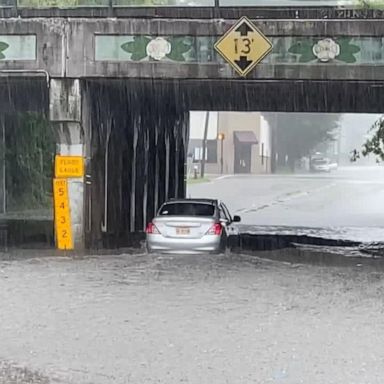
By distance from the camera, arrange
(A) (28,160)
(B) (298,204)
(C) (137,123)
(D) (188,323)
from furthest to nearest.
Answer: (B) (298,204), (A) (28,160), (C) (137,123), (D) (188,323)

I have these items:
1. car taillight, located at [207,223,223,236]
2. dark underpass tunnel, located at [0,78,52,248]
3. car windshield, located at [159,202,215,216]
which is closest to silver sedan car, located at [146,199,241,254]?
car taillight, located at [207,223,223,236]

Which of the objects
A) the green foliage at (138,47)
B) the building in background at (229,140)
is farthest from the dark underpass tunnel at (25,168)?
the building in background at (229,140)

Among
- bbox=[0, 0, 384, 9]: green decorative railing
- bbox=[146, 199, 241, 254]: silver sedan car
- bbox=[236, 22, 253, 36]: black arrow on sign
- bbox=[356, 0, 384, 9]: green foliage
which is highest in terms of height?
bbox=[0, 0, 384, 9]: green decorative railing

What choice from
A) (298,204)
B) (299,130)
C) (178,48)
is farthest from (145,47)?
(299,130)

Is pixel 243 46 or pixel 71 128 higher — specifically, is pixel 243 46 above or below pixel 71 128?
above

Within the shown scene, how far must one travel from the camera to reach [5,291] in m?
13.1

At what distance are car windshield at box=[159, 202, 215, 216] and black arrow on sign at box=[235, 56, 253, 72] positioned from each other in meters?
3.02

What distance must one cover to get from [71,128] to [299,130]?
243 ft

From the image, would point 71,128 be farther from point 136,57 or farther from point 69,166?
point 136,57

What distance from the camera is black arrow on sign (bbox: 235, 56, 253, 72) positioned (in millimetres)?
17438

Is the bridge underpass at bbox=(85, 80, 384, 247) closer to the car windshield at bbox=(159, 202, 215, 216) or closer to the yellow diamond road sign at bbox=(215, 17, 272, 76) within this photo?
the yellow diamond road sign at bbox=(215, 17, 272, 76)

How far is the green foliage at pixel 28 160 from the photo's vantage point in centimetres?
3538

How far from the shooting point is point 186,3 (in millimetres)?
18984

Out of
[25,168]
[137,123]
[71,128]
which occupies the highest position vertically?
[137,123]
